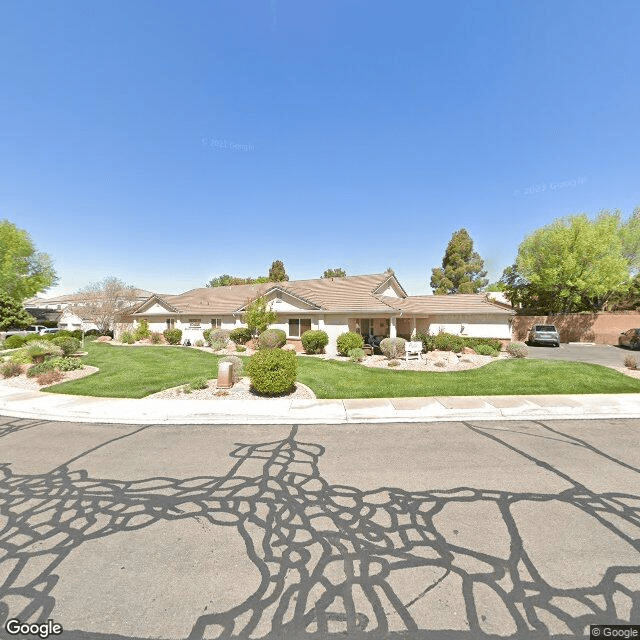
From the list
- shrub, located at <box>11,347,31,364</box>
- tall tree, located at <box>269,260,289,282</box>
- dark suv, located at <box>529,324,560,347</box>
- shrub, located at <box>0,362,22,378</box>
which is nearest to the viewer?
shrub, located at <box>0,362,22,378</box>

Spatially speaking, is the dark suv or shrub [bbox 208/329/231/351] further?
the dark suv

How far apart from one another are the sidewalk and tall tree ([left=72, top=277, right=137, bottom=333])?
27686mm

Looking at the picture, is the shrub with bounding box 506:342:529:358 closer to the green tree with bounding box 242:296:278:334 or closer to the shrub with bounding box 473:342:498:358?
the shrub with bounding box 473:342:498:358

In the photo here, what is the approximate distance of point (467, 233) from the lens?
159 ft

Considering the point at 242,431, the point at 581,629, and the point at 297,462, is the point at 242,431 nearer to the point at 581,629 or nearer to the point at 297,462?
the point at 297,462

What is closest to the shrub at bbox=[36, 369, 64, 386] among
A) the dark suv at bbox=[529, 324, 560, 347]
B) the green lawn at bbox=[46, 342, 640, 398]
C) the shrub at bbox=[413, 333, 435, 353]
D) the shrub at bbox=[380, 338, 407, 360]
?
the green lawn at bbox=[46, 342, 640, 398]

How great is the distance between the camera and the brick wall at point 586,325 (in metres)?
28.0

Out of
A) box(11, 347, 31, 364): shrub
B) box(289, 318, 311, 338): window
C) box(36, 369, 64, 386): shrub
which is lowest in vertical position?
box(36, 369, 64, 386): shrub

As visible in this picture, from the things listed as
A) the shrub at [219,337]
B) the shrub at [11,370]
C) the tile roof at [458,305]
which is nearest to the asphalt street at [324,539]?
the shrub at [11,370]

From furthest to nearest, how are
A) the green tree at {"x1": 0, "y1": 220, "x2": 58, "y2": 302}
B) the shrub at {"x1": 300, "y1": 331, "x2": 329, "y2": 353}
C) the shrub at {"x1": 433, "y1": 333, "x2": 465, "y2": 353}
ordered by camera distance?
the green tree at {"x1": 0, "y1": 220, "x2": 58, "y2": 302} < the shrub at {"x1": 433, "y1": 333, "x2": 465, "y2": 353} < the shrub at {"x1": 300, "y1": 331, "x2": 329, "y2": 353}

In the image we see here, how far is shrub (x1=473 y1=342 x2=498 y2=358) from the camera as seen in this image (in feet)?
60.7

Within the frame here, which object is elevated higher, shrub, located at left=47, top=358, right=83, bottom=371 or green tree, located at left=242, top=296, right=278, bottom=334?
green tree, located at left=242, top=296, right=278, bottom=334

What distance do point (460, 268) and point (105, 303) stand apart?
49.2m

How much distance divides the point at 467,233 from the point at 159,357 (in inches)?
1893
